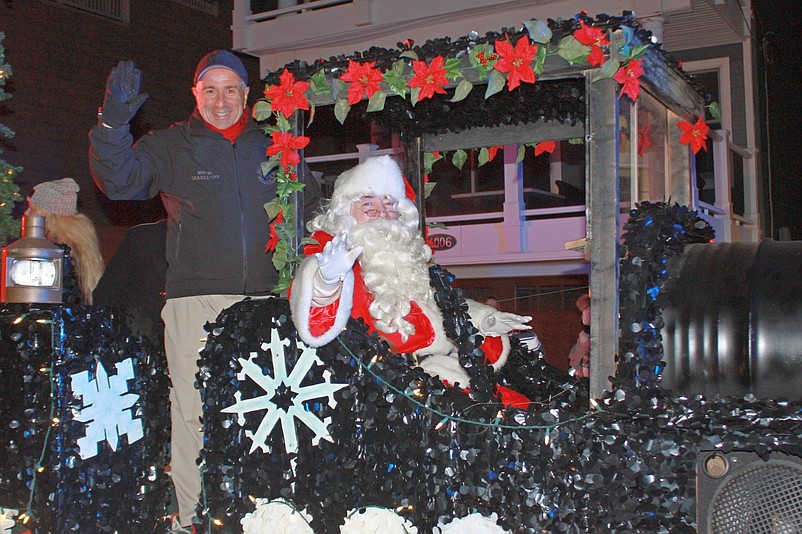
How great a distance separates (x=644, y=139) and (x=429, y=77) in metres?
0.90

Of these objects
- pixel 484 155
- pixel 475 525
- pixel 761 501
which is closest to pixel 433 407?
pixel 475 525

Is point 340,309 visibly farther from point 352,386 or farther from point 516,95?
point 516,95

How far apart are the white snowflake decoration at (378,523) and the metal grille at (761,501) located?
1.09m

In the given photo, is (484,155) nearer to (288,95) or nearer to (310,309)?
(288,95)

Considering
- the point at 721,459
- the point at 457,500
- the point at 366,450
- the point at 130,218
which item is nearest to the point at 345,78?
the point at 366,450

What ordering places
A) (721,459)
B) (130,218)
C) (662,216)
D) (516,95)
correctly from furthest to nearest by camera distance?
(130,218)
(516,95)
(662,216)
(721,459)

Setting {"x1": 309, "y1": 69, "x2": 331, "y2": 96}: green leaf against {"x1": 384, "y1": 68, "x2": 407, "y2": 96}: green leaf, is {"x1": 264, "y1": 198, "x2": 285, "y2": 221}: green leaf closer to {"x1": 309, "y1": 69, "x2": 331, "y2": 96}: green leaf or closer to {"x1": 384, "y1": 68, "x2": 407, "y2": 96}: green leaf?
{"x1": 309, "y1": 69, "x2": 331, "y2": 96}: green leaf

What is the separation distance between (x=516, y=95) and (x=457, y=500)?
7.31ft

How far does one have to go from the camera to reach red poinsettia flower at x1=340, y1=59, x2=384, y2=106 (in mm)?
3316

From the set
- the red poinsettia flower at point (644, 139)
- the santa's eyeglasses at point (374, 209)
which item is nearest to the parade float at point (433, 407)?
the red poinsettia flower at point (644, 139)

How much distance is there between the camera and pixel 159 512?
4.03 metres

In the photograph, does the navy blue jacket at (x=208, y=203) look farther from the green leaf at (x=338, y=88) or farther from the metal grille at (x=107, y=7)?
the metal grille at (x=107, y=7)

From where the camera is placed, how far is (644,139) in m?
3.32

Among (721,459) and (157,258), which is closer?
(721,459)
